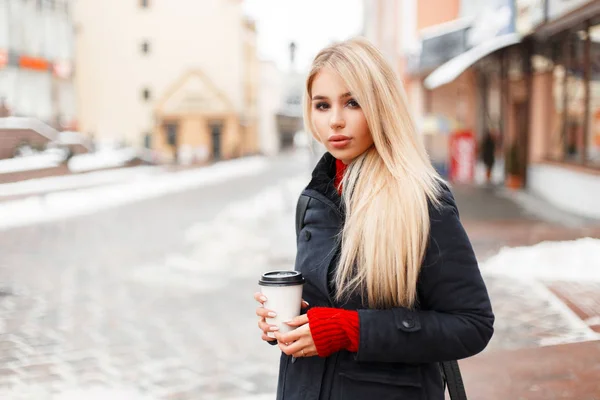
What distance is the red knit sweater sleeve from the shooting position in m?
1.79

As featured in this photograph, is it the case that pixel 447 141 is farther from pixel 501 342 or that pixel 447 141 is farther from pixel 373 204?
pixel 373 204

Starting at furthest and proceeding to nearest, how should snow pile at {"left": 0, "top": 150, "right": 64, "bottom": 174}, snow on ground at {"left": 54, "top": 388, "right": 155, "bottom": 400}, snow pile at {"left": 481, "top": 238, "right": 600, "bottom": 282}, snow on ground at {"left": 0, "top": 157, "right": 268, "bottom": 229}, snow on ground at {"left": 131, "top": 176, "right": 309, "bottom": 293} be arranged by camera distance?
snow pile at {"left": 0, "top": 150, "right": 64, "bottom": 174}, snow on ground at {"left": 0, "top": 157, "right": 268, "bottom": 229}, snow on ground at {"left": 131, "top": 176, "right": 309, "bottom": 293}, snow pile at {"left": 481, "top": 238, "right": 600, "bottom": 282}, snow on ground at {"left": 54, "top": 388, "right": 155, "bottom": 400}

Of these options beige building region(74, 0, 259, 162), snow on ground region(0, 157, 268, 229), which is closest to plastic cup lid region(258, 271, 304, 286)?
snow on ground region(0, 157, 268, 229)

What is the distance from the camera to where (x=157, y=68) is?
54531 millimetres

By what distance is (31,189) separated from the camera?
2467 cm

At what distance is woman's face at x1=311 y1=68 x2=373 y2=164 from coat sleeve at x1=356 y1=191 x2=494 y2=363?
0.90ft

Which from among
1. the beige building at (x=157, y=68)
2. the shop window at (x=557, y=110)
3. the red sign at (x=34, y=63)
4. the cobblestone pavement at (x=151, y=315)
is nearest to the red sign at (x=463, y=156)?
the shop window at (x=557, y=110)

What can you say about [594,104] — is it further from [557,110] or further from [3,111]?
[3,111]

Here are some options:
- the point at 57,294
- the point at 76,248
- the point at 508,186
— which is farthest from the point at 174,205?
the point at 57,294

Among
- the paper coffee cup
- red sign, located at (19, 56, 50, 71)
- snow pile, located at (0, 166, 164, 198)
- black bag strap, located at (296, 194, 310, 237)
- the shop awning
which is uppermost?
red sign, located at (19, 56, 50, 71)

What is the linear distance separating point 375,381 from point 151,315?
223 inches

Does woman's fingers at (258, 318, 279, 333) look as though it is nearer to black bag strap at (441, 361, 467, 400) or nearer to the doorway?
black bag strap at (441, 361, 467, 400)

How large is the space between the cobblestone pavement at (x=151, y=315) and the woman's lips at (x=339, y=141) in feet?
10.7

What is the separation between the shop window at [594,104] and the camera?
564 inches
